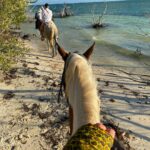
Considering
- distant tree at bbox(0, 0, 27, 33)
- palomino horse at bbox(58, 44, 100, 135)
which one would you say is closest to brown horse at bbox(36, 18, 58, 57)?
distant tree at bbox(0, 0, 27, 33)

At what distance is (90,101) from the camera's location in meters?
3.44

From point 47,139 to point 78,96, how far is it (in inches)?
146

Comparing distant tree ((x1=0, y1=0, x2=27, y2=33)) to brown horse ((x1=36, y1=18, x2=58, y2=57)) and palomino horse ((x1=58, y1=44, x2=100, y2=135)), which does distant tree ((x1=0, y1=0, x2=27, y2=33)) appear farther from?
palomino horse ((x1=58, y1=44, x2=100, y2=135))

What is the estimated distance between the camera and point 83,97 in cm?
349

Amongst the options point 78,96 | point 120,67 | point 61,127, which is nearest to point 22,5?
point 61,127

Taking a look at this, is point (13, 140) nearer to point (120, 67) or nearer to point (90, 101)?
point (90, 101)

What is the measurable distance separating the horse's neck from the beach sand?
331 centimetres

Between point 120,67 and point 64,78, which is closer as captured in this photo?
point 64,78

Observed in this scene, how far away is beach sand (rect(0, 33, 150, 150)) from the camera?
23.5 ft

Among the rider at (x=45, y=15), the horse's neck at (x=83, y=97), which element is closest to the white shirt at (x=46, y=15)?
the rider at (x=45, y=15)

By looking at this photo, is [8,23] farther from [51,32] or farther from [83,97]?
[83,97]

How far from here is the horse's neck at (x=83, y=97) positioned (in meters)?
3.39

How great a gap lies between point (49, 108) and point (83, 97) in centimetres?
513

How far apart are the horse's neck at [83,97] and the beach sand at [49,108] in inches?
130
